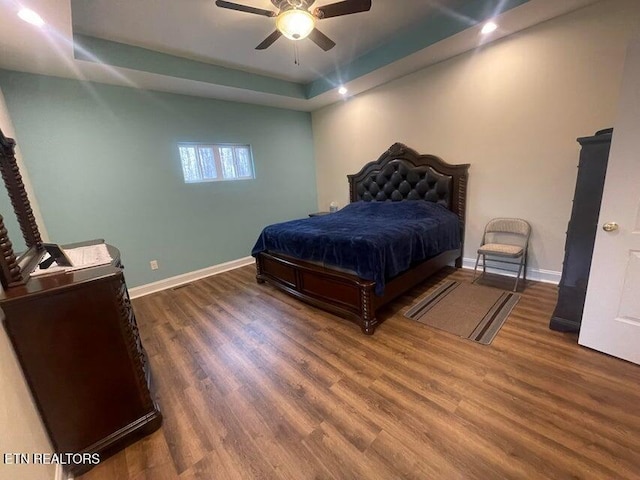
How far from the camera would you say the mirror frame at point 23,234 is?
1.16 meters

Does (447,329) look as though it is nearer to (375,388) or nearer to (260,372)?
(375,388)

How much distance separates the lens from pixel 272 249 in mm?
3148

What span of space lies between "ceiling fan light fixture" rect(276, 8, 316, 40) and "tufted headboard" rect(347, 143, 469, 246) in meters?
2.19

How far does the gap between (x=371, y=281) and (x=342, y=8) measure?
207 cm

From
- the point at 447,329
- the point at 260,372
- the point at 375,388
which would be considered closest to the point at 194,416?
the point at 260,372

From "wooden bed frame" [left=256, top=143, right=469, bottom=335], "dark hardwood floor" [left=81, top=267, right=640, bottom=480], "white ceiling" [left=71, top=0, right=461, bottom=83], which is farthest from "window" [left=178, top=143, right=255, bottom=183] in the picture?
"dark hardwood floor" [left=81, top=267, right=640, bottom=480]

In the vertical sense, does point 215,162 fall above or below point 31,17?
below

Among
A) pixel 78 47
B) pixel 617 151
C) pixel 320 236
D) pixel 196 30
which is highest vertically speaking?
pixel 196 30

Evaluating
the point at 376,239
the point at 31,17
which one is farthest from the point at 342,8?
the point at 31,17

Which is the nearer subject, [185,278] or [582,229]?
[582,229]

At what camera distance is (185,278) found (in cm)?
373

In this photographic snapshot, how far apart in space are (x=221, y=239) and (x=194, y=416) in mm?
2839

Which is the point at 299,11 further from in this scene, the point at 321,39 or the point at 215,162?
the point at 215,162

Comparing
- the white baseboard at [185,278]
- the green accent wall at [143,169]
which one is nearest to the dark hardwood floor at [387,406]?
the white baseboard at [185,278]
